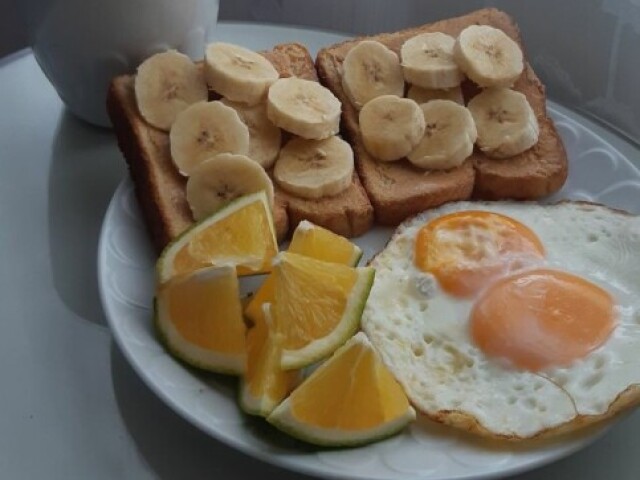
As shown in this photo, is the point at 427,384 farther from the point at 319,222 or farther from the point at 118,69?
the point at 118,69

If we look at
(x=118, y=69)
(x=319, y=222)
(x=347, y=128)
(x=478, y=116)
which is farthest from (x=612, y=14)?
(x=118, y=69)

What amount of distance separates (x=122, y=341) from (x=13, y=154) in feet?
2.16

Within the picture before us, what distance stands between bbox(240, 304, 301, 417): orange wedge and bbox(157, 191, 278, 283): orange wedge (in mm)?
112

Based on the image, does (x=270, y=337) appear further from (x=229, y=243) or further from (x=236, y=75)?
(x=236, y=75)

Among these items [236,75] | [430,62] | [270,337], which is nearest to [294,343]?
[270,337]

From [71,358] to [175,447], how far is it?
0.80 feet

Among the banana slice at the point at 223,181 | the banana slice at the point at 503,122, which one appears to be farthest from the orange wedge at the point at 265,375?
the banana slice at the point at 503,122

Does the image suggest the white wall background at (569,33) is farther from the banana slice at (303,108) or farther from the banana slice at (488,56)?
the banana slice at (303,108)

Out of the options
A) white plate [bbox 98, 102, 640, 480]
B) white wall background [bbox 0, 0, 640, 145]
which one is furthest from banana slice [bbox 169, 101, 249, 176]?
white wall background [bbox 0, 0, 640, 145]

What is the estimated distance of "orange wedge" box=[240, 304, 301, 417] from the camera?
122 cm

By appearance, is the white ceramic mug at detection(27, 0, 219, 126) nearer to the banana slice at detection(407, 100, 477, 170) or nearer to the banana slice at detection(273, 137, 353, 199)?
the banana slice at detection(273, 137, 353, 199)

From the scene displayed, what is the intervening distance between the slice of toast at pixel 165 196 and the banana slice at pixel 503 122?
25 centimetres

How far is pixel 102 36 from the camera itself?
1677 millimetres

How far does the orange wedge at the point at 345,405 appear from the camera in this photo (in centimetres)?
119
